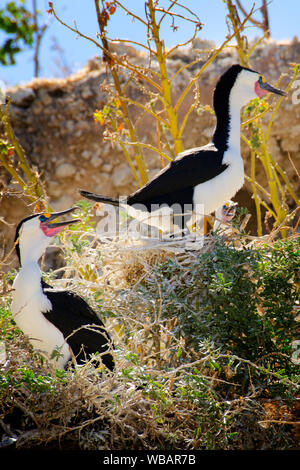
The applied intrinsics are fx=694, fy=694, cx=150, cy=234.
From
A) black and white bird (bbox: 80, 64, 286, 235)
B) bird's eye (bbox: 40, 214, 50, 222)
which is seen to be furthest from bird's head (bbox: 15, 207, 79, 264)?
black and white bird (bbox: 80, 64, 286, 235)

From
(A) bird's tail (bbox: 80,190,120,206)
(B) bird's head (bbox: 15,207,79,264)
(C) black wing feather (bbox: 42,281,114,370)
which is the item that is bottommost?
(C) black wing feather (bbox: 42,281,114,370)

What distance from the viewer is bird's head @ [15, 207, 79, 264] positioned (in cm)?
352

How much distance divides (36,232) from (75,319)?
515mm

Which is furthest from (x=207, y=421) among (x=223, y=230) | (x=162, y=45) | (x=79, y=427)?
(x=162, y=45)

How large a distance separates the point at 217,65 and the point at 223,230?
494 centimetres

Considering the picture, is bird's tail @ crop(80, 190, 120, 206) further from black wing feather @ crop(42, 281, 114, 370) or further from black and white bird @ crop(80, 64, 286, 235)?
black wing feather @ crop(42, 281, 114, 370)

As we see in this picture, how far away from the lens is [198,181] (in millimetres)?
3900

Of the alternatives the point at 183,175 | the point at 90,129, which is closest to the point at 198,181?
the point at 183,175

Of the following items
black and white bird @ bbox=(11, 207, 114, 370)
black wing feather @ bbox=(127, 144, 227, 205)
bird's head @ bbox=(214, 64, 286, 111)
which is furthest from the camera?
bird's head @ bbox=(214, 64, 286, 111)

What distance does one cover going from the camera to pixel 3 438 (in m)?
2.88

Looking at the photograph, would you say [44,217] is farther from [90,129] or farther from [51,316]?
[90,129]

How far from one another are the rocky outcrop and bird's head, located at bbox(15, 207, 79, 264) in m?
4.12

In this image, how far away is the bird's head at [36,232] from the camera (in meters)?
3.52
